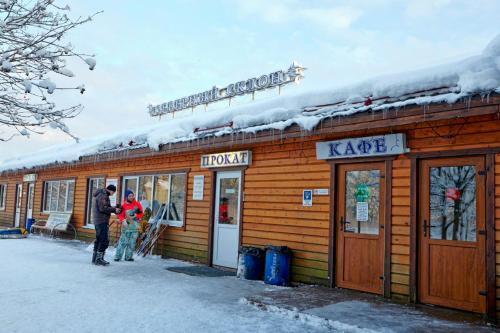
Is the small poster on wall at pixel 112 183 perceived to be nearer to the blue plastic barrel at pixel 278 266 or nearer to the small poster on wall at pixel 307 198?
the blue plastic barrel at pixel 278 266

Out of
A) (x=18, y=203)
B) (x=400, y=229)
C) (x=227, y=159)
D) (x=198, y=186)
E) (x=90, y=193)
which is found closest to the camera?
(x=400, y=229)

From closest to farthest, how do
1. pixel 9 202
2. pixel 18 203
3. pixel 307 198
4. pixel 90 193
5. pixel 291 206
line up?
pixel 307 198, pixel 291 206, pixel 90 193, pixel 18 203, pixel 9 202

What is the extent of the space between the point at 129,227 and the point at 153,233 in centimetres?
124

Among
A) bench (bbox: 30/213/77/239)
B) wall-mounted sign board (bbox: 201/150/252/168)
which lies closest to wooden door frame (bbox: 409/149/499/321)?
wall-mounted sign board (bbox: 201/150/252/168)

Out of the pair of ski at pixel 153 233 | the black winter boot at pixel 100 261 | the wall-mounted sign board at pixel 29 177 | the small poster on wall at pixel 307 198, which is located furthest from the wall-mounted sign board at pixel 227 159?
the wall-mounted sign board at pixel 29 177

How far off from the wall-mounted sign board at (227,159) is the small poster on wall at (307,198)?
154 cm

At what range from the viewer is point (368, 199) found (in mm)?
7035

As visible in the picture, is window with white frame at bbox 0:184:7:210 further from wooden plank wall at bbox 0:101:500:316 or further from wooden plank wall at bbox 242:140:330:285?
wooden plank wall at bbox 242:140:330:285

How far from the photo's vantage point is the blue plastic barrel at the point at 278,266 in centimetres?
763

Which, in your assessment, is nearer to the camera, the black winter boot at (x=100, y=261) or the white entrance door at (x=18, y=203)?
the black winter boot at (x=100, y=261)

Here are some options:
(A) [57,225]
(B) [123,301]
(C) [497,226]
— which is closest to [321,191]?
(C) [497,226]

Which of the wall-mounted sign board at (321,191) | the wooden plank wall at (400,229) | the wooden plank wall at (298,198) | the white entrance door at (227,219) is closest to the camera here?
the wooden plank wall at (298,198)

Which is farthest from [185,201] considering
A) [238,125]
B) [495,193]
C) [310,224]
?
[495,193]

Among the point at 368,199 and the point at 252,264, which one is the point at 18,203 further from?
the point at 368,199
